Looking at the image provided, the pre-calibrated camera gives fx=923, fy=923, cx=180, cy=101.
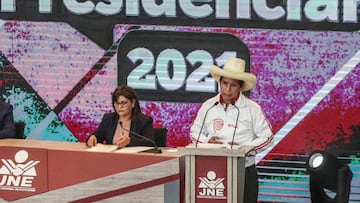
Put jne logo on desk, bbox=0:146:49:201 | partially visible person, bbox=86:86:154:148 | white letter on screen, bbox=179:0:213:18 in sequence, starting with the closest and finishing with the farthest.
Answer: jne logo on desk, bbox=0:146:49:201 < partially visible person, bbox=86:86:154:148 < white letter on screen, bbox=179:0:213:18

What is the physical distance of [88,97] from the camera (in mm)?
8273

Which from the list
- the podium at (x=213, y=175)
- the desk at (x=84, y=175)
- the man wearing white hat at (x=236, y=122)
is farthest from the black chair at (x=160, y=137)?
the podium at (x=213, y=175)

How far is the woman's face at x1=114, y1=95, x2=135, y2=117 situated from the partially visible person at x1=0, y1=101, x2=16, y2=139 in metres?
0.86

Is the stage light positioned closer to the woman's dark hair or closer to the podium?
the podium

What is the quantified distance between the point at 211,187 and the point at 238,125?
2.21 ft


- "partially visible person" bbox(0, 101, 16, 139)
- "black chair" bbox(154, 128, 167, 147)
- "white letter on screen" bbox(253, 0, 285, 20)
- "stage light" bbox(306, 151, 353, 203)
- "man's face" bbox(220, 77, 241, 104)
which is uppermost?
"white letter on screen" bbox(253, 0, 285, 20)

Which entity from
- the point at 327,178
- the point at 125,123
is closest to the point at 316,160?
the point at 327,178

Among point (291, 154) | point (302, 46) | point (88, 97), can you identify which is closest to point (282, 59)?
point (302, 46)

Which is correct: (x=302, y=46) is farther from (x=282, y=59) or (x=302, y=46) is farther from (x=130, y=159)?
(x=130, y=159)

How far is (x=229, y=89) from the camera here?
643 cm

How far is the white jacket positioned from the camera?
6.41 meters

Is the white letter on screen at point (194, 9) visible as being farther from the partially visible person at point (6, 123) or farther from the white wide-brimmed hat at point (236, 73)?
the partially visible person at point (6, 123)

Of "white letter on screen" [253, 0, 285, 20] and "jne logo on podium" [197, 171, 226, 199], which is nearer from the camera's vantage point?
"jne logo on podium" [197, 171, 226, 199]

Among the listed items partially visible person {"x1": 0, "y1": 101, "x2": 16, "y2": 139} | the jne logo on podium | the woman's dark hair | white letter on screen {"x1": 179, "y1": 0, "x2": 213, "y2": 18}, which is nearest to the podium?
the jne logo on podium
